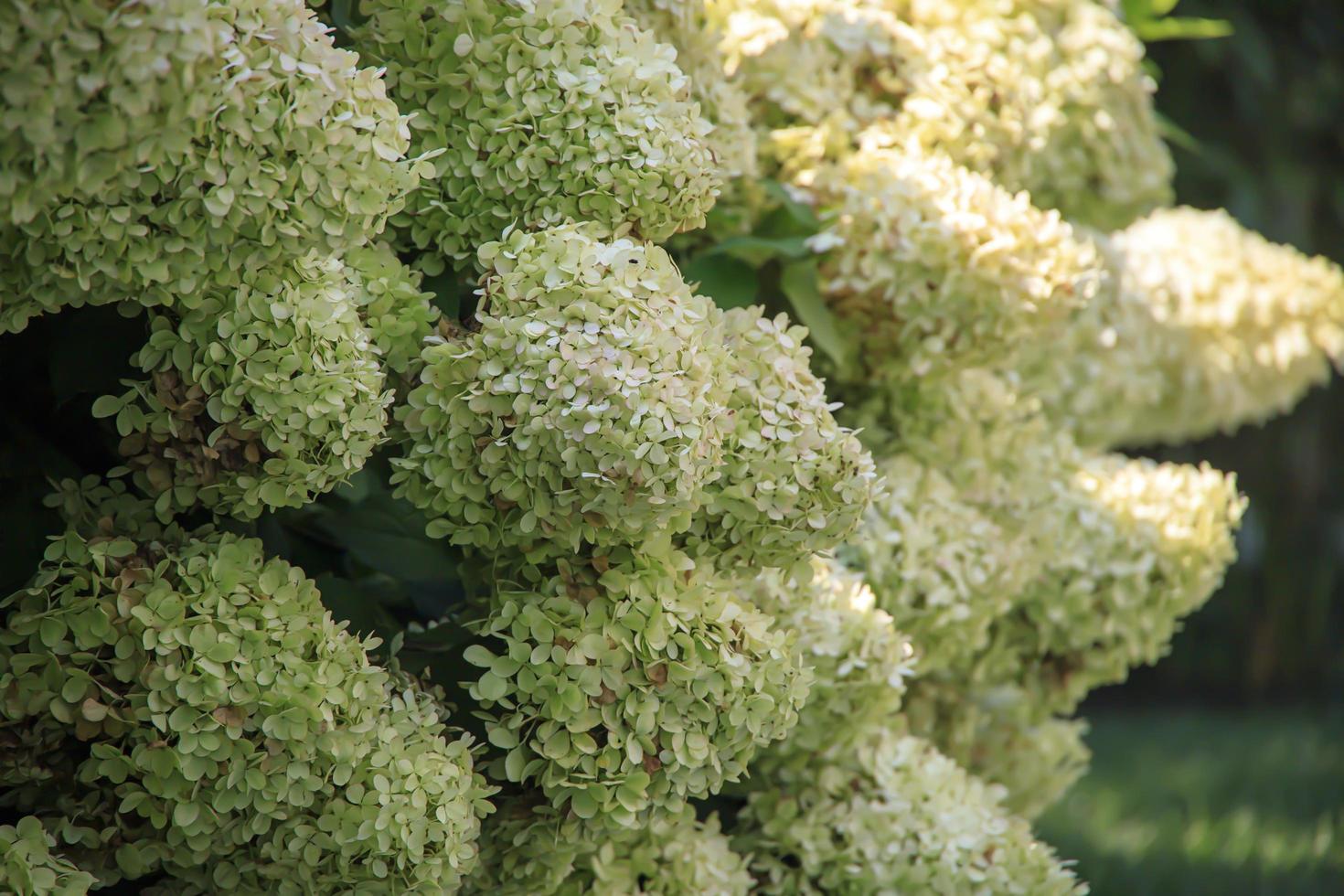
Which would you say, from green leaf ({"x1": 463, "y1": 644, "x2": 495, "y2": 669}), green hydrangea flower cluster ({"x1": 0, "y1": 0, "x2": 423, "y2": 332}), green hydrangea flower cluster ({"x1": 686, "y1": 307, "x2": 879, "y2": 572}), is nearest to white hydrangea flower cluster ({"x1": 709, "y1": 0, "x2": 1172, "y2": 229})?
green hydrangea flower cluster ({"x1": 686, "y1": 307, "x2": 879, "y2": 572})

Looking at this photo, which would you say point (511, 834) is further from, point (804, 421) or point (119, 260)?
point (119, 260)

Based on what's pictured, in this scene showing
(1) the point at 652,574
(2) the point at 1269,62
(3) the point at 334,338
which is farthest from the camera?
(2) the point at 1269,62

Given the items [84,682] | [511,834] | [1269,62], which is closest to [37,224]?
[84,682]

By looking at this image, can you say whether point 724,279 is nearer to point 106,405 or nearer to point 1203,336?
point 106,405

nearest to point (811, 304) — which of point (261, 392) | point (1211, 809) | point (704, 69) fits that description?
point (704, 69)

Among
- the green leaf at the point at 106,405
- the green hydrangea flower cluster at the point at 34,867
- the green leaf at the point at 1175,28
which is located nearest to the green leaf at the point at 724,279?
the green leaf at the point at 106,405

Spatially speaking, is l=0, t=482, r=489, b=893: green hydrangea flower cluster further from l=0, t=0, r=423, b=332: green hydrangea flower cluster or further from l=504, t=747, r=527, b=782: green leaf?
l=0, t=0, r=423, b=332: green hydrangea flower cluster

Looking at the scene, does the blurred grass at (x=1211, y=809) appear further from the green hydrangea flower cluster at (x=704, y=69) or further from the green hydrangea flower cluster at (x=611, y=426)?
the green hydrangea flower cluster at (x=704, y=69)
